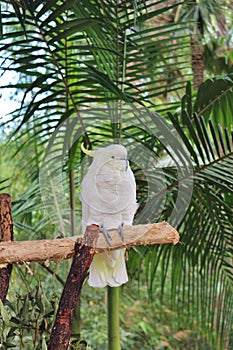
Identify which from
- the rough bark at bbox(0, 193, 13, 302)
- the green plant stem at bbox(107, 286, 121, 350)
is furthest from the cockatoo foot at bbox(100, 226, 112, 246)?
the green plant stem at bbox(107, 286, 121, 350)

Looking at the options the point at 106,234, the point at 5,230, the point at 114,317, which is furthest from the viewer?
the point at 114,317

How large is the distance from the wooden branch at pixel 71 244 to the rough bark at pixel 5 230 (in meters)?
0.08

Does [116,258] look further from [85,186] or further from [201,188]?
[201,188]

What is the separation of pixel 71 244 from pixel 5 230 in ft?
0.49

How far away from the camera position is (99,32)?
93cm

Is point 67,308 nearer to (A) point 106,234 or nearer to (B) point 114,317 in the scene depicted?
(A) point 106,234

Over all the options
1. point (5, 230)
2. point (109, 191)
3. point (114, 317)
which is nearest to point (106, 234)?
point (109, 191)

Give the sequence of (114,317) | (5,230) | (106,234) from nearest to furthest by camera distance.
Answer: (106,234) → (5,230) → (114,317)

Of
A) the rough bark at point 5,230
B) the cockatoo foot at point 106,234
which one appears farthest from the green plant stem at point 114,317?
the cockatoo foot at point 106,234

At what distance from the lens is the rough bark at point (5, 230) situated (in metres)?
0.78

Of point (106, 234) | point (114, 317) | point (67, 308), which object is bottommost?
point (114, 317)

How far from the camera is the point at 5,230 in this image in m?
0.79

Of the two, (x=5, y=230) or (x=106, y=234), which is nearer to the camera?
(x=106, y=234)

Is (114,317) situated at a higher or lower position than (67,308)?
lower
